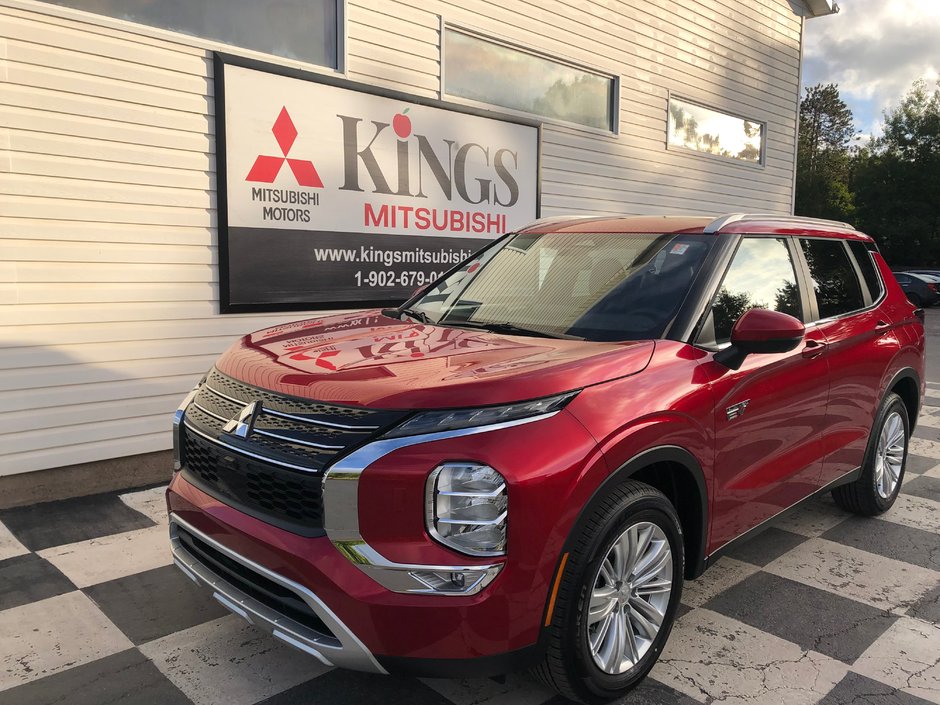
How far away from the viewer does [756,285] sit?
3.40m

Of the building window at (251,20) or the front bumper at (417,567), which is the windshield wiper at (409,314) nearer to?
the front bumper at (417,567)

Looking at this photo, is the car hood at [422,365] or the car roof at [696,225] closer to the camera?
the car hood at [422,365]

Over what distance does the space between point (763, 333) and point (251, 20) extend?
4.39 m

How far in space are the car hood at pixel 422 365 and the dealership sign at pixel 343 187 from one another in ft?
8.32

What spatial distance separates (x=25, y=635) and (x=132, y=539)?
107cm

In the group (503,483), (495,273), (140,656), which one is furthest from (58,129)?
(503,483)

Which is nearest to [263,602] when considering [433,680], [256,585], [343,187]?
[256,585]

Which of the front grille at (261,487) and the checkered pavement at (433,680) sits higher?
the front grille at (261,487)

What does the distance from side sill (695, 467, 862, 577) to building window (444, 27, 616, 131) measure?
475 centimetres

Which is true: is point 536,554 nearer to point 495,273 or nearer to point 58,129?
point 495,273

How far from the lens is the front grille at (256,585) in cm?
227

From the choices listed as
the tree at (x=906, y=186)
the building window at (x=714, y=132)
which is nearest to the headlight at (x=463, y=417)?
the building window at (x=714, y=132)

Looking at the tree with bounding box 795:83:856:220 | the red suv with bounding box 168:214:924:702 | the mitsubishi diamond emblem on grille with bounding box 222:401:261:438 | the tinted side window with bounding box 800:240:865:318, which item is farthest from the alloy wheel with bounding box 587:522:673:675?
the tree with bounding box 795:83:856:220

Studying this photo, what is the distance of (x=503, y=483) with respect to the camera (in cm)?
217
